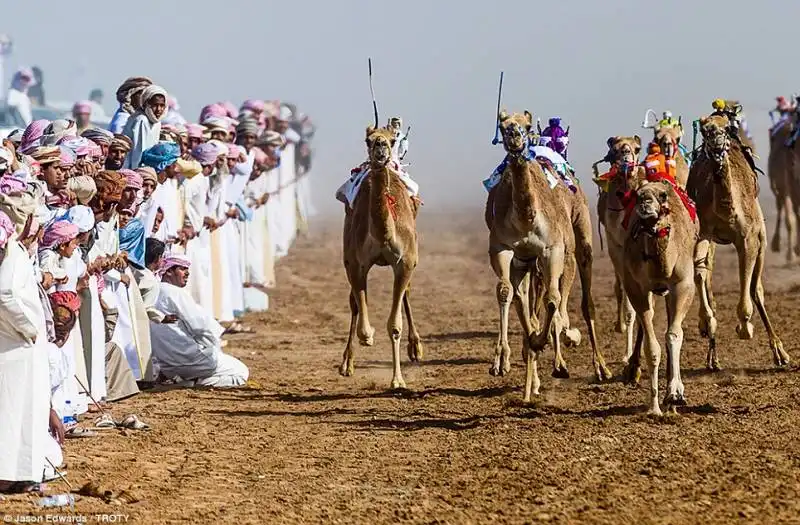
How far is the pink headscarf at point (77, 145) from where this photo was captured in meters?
12.1

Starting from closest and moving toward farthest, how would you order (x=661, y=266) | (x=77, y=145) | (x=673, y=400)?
(x=661, y=266)
(x=673, y=400)
(x=77, y=145)

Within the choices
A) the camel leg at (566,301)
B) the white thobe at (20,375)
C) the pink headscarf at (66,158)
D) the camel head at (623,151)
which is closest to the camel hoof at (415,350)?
the camel leg at (566,301)

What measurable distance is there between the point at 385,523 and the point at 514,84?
5527cm

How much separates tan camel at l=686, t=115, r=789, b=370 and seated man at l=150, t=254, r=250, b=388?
412 centimetres

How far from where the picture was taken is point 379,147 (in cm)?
1349

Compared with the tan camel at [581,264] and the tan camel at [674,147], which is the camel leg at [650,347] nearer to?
the tan camel at [581,264]

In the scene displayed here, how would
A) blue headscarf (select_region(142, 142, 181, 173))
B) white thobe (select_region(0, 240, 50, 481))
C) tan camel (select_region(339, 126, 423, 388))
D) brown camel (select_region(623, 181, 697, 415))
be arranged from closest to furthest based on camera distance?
white thobe (select_region(0, 240, 50, 481))
brown camel (select_region(623, 181, 697, 415))
tan camel (select_region(339, 126, 423, 388))
blue headscarf (select_region(142, 142, 181, 173))

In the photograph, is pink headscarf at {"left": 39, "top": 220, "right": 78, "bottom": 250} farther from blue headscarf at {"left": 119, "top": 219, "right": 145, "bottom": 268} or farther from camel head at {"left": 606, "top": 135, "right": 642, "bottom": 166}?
camel head at {"left": 606, "top": 135, "right": 642, "bottom": 166}

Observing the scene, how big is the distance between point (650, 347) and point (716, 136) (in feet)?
8.23

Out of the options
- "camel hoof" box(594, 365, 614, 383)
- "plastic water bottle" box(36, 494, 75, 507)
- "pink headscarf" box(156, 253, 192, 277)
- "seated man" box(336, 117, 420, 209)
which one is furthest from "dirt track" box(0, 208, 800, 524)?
"seated man" box(336, 117, 420, 209)

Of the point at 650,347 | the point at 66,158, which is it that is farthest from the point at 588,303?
the point at 66,158

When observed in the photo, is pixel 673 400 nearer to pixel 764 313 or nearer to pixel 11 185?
pixel 764 313

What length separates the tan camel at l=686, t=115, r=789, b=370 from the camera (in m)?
14.1

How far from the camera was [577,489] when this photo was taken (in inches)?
368
